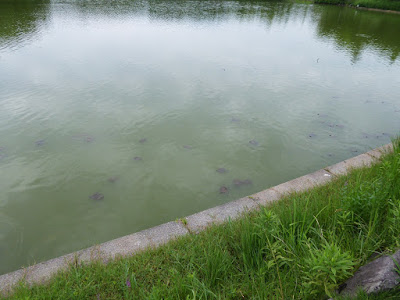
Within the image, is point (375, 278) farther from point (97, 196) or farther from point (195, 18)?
point (195, 18)

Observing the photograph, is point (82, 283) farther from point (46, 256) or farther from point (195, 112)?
point (195, 112)

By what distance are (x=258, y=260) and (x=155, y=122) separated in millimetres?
3043

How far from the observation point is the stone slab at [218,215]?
2225 mm

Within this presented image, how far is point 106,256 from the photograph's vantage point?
1.93 m

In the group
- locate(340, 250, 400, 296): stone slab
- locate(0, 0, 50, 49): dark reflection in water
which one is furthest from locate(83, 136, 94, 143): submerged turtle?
locate(0, 0, 50, 49): dark reflection in water

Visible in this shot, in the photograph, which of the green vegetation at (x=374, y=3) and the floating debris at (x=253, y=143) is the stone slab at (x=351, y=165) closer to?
the floating debris at (x=253, y=143)

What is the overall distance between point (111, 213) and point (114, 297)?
1.23m

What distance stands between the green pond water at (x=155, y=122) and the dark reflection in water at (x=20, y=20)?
4.4 inches

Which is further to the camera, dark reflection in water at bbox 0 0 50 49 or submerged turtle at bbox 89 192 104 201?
dark reflection in water at bbox 0 0 50 49

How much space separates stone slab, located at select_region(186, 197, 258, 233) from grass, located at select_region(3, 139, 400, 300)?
0.16 m

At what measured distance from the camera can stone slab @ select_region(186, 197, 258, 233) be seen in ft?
7.30

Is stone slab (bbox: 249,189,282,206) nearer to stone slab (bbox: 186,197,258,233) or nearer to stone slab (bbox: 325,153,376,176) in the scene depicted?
stone slab (bbox: 186,197,258,233)

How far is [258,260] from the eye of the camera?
5.72 ft

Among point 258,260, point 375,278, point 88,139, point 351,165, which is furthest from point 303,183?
point 88,139
